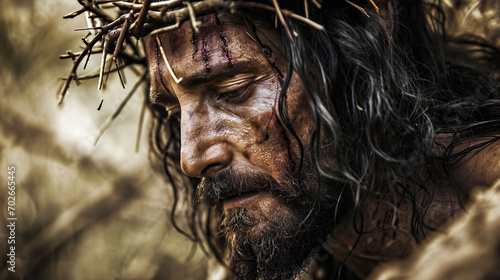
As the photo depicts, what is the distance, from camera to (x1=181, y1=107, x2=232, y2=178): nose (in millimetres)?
1562

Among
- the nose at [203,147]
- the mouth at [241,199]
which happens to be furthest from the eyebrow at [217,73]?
the mouth at [241,199]

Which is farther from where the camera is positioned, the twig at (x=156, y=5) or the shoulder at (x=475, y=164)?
the shoulder at (x=475, y=164)

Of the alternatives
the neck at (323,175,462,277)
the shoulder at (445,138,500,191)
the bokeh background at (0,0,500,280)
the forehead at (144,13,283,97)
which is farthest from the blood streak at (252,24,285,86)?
the bokeh background at (0,0,500,280)

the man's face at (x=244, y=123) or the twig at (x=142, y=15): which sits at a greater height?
the twig at (x=142, y=15)

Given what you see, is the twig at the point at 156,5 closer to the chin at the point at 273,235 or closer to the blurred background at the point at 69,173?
the chin at the point at 273,235

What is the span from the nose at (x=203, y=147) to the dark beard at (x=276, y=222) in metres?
0.05

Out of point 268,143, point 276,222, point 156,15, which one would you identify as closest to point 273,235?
point 276,222

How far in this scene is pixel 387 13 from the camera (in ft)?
5.47

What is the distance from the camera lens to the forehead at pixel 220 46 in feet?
5.01

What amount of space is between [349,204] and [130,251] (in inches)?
83.6

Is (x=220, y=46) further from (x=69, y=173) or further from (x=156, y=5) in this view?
(x=69, y=173)

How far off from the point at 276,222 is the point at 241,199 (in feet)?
0.45

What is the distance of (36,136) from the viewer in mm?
3166

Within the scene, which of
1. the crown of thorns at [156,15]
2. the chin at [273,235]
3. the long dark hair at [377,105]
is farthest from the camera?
the chin at [273,235]
